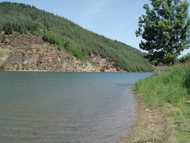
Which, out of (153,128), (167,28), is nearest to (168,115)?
(153,128)

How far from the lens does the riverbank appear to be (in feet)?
45.5

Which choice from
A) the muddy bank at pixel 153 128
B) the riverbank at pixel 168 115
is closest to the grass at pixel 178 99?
the riverbank at pixel 168 115

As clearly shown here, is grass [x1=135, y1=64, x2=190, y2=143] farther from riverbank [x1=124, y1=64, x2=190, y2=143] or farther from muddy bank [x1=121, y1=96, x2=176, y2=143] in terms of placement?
muddy bank [x1=121, y1=96, x2=176, y2=143]

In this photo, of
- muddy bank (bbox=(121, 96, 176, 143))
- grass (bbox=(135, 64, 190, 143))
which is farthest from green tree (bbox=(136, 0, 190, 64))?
muddy bank (bbox=(121, 96, 176, 143))

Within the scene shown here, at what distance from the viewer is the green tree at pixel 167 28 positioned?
42219 millimetres

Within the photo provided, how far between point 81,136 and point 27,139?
2225 millimetres

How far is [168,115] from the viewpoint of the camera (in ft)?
61.4

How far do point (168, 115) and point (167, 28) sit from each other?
2444cm

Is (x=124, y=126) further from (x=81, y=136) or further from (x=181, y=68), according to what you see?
(x=181, y=68)

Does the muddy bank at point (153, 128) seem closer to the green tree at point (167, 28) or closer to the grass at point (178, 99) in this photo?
the grass at point (178, 99)

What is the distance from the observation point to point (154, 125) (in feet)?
55.7

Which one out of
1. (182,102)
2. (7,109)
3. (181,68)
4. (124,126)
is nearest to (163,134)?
(124,126)

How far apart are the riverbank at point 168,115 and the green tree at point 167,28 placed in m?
11.7

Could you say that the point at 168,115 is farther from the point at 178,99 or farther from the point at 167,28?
the point at 167,28
